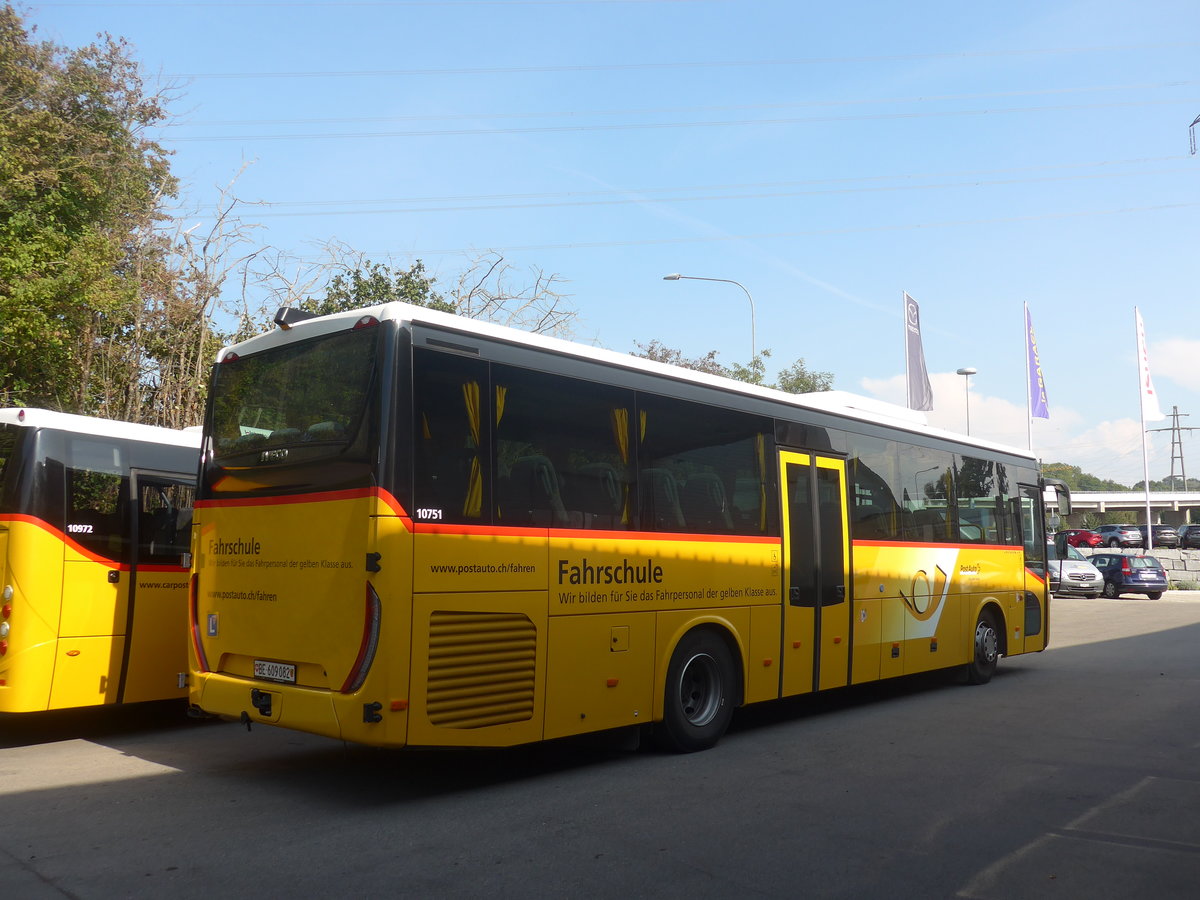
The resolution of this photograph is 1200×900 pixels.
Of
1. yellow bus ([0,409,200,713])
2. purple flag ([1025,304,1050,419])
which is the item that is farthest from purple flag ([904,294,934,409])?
yellow bus ([0,409,200,713])

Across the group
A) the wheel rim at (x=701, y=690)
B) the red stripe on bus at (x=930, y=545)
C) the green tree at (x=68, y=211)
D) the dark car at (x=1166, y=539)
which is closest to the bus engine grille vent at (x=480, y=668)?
the wheel rim at (x=701, y=690)

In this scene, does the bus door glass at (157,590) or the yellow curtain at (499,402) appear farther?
the bus door glass at (157,590)

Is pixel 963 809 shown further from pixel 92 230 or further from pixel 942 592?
pixel 92 230

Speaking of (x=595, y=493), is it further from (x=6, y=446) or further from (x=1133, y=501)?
(x=1133, y=501)

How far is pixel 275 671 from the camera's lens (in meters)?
7.05

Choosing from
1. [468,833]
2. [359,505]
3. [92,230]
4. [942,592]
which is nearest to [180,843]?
[468,833]

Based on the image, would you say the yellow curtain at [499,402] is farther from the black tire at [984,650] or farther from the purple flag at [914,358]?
the purple flag at [914,358]

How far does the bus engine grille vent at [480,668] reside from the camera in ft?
21.6

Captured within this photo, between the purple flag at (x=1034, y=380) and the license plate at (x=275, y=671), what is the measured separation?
29.6 meters

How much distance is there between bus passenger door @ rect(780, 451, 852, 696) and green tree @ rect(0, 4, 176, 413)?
485 inches

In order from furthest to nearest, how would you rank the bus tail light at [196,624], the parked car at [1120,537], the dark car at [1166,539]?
the dark car at [1166,539], the parked car at [1120,537], the bus tail light at [196,624]

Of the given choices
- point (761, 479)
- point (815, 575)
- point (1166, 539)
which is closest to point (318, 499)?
point (761, 479)

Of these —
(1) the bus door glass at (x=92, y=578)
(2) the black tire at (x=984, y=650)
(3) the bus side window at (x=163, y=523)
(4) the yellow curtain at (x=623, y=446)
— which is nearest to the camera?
(4) the yellow curtain at (x=623, y=446)

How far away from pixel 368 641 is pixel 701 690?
11.6 ft
